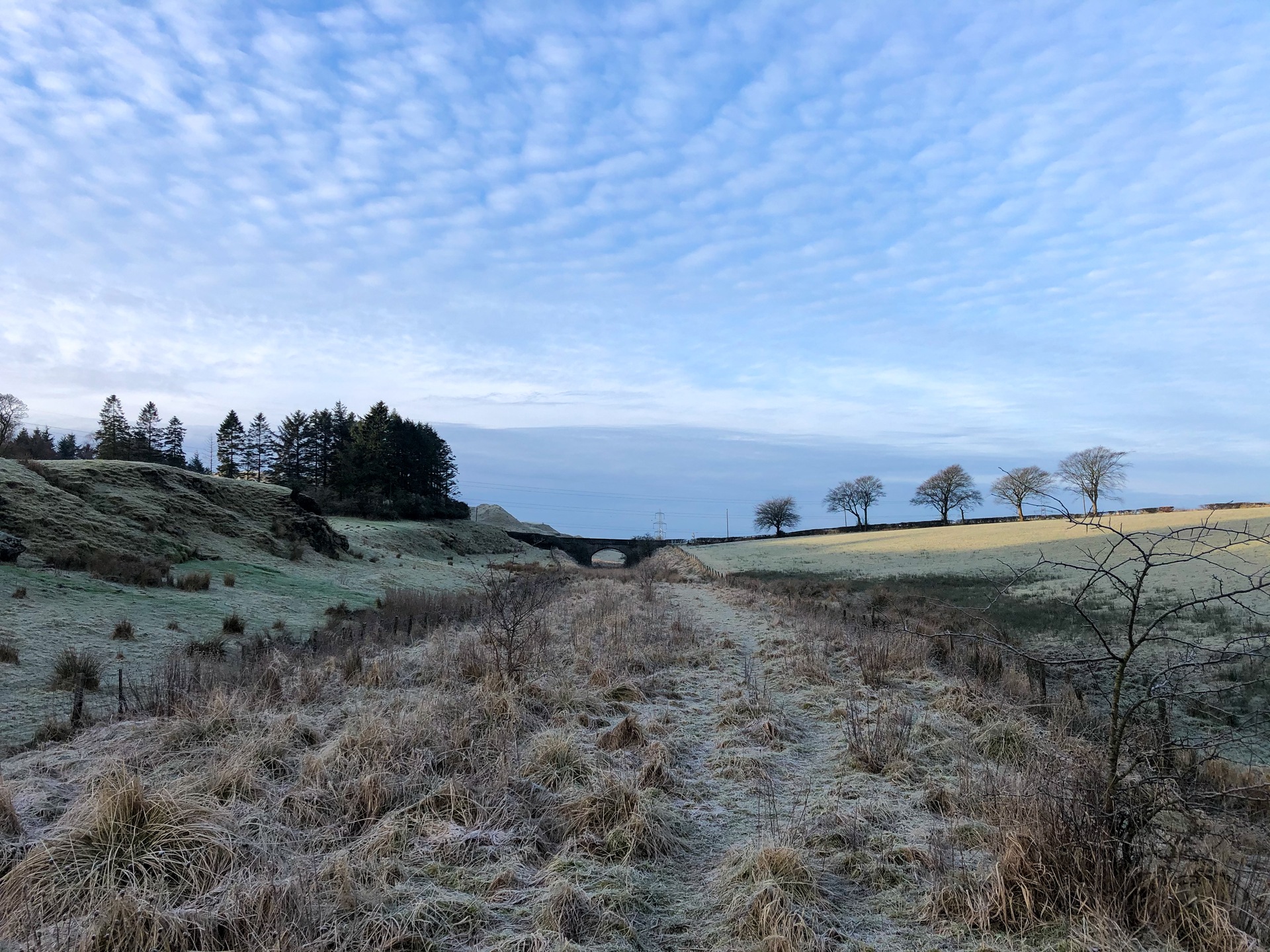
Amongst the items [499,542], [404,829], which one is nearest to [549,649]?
[404,829]

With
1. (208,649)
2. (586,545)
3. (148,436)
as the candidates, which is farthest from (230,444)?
(208,649)

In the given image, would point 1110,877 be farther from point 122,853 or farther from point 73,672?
point 73,672

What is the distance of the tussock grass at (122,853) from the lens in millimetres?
3891

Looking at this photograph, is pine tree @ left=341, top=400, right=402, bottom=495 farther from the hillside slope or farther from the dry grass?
the dry grass

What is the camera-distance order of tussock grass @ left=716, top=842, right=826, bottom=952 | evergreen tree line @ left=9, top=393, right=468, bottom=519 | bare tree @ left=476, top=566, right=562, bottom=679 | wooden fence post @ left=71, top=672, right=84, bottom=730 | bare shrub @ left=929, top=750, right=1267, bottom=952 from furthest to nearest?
evergreen tree line @ left=9, top=393, right=468, bottom=519
bare tree @ left=476, top=566, right=562, bottom=679
wooden fence post @ left=71, top=672, right=84, bottom=730
tussock grass @ left=716, top=842, right=826, bottom=952
bare shrub @ left=929, top=750, right=1267, bottom=952

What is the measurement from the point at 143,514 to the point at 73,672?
1950cm

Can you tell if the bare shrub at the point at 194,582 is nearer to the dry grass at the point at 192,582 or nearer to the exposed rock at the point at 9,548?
the dry grass at the point at 192,582

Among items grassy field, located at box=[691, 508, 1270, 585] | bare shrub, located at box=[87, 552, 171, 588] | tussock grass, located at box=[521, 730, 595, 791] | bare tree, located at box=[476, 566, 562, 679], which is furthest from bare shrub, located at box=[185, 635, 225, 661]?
grassy field, located at box=[691, 508, 1270, 585]

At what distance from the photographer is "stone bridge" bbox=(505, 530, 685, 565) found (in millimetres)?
88562

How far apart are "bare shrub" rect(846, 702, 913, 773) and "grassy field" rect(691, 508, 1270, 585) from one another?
2024 centimetres

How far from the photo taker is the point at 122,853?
428cm

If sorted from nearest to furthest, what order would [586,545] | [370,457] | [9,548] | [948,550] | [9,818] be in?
[9,818]
[9,548]
[948,550]
[370,457]
[586,545]

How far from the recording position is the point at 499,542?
74.1m

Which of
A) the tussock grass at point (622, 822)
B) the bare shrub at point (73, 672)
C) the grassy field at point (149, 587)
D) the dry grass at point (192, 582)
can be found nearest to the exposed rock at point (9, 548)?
the grassy field at point (149, 587)
